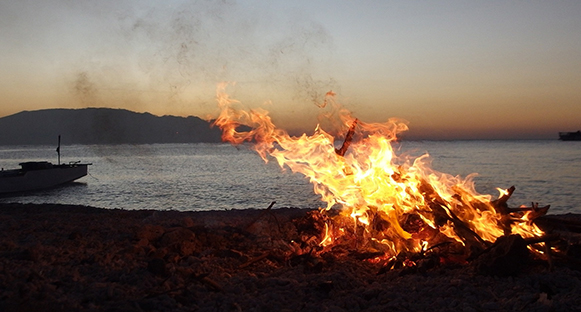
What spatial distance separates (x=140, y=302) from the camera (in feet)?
19.0

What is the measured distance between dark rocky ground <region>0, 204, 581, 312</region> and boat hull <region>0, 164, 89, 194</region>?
2136cm

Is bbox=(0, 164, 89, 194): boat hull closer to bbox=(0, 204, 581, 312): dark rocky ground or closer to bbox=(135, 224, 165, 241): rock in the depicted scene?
bbox=(0, 204, 581, 312): dark rocky ground

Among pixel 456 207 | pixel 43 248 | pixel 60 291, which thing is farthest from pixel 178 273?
pixel 456 207

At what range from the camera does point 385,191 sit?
8.67 metres

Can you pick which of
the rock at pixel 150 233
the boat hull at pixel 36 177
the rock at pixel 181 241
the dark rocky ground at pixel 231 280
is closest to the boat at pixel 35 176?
the boat hull at pixel 36 177

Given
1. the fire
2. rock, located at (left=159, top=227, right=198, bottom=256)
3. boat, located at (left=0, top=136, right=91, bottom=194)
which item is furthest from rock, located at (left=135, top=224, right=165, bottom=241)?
boat, located at (left=0, top=136, right=91, bottom=194)

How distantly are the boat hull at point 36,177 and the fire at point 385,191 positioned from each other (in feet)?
78.5

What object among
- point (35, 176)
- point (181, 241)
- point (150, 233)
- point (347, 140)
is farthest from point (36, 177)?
point (347, 140)

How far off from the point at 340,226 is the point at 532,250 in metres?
3.87

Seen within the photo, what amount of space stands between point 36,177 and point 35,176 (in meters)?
0.14

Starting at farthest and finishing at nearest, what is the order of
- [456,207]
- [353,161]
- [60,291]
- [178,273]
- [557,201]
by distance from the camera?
1. [557,201]
2. [353,161]
3. [456,207]
4. [178,273]
5. [60,291]

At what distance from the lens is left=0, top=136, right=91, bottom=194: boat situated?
27389 mm

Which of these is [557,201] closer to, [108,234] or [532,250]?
[532,250]

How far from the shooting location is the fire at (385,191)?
25.7 ft
